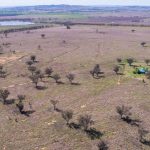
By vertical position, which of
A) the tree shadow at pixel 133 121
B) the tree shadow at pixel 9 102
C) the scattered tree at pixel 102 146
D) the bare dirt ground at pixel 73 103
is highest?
the scattered tree at pixel 102 146

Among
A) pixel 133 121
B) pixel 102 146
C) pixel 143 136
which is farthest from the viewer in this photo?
pixel 133 121

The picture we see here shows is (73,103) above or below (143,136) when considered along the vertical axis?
below

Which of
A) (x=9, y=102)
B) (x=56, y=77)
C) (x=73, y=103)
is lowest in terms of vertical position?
(x=9, y=102)

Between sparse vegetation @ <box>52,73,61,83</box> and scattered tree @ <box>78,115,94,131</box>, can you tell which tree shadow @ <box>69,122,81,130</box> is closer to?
scattered tree @ <box>78,115,94,131</box>

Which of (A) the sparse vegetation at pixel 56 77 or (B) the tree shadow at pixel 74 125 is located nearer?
(B) the tree shadow at pixel 74 125

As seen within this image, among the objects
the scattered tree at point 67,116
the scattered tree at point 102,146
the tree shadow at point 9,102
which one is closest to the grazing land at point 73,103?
the scattered tree at point 67,116

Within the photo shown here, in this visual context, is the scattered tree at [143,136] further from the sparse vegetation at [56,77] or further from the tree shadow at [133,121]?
the sparse vegetation at [56,77]

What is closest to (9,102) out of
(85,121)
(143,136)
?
(85,121)

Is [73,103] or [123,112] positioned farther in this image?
[73,103]

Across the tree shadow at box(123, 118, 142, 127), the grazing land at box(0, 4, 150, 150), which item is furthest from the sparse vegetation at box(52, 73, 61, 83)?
the tree shadow at box(123, 118, 142, 127)

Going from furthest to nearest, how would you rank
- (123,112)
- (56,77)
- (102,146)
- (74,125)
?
1. (56,77)
2. (123,112)
3. (74,125)
4. (102,146)

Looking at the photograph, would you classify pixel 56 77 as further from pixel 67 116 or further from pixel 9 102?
pixel 67 116
